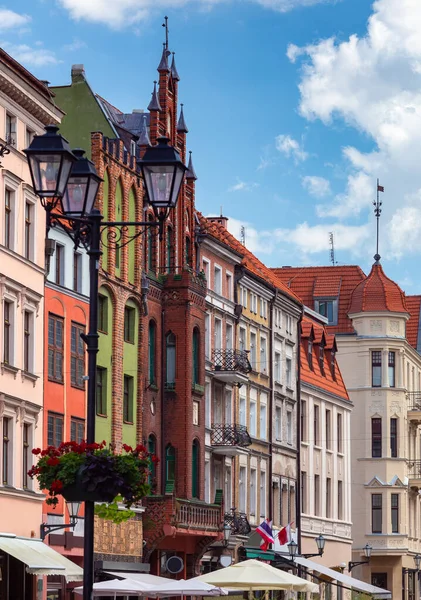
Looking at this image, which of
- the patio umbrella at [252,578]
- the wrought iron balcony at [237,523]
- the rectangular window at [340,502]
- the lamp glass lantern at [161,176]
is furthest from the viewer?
the rectangular window at [340,502]

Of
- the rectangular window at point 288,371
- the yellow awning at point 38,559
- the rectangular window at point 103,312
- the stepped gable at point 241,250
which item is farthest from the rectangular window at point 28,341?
the rectangular window at point 288,371

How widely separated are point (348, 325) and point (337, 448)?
8965mm

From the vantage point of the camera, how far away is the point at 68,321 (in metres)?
45.1

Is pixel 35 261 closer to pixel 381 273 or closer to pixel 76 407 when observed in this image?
pixel 76 407

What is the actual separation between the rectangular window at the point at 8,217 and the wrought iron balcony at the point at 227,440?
17.8 metres

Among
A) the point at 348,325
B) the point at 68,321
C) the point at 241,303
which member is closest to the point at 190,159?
the point at 241,303

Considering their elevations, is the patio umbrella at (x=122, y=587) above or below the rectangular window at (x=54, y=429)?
below

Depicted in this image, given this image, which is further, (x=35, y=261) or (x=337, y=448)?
(x=337, y=448)

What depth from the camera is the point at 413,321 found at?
9606 centimetres

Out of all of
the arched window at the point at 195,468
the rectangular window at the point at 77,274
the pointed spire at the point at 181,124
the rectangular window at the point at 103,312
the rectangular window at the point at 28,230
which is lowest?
Answer: the arched window at the point at 195,468

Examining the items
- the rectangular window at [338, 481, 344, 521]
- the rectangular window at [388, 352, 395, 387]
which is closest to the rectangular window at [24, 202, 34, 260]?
the rectangular window at [338, 481, 344, 521]

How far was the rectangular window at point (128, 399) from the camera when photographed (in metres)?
49.8

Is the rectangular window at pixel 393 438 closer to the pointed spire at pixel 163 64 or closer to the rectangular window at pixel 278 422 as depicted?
the rectangular window at pixel 278 422

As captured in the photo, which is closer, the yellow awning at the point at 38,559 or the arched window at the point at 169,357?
the yellow awning at the point at 38,559
